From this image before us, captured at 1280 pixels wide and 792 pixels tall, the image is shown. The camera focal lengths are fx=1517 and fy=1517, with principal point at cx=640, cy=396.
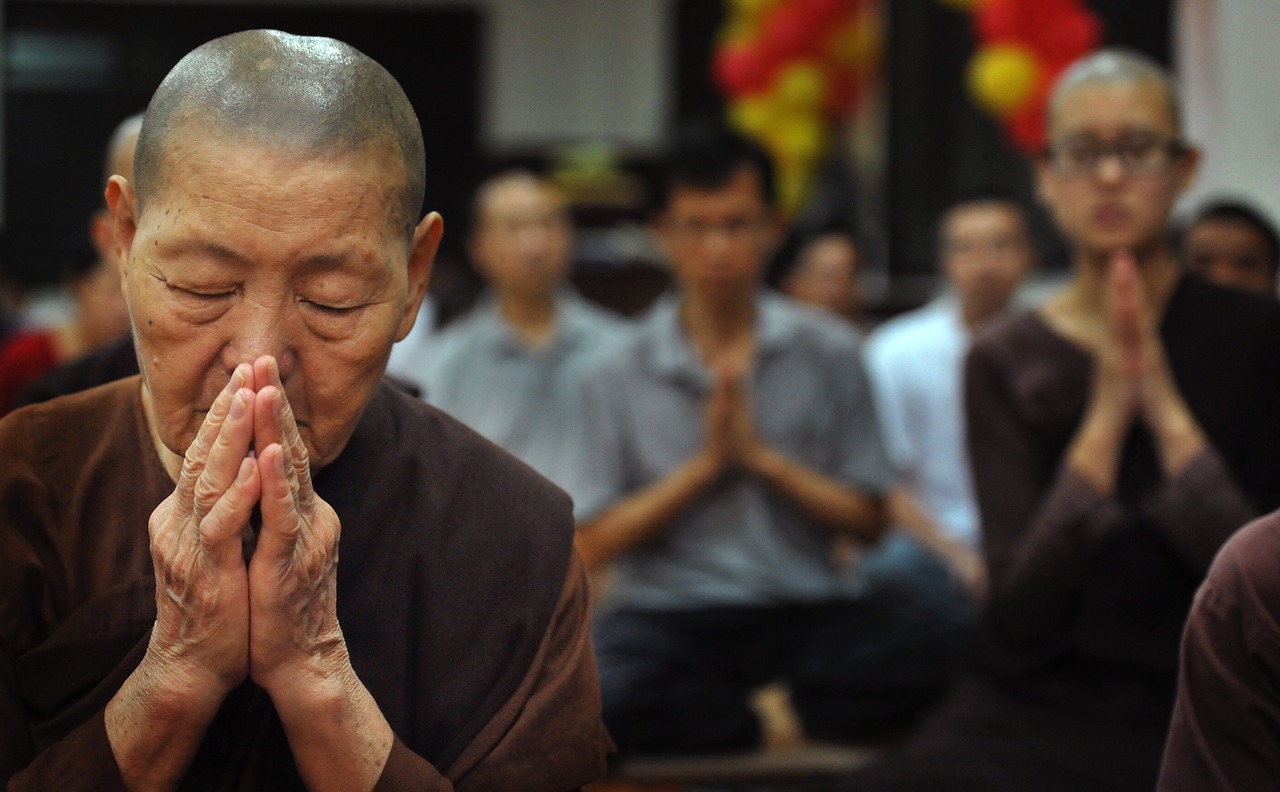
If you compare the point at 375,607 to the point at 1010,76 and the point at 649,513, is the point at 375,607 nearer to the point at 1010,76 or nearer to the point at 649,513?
the point at 649,513

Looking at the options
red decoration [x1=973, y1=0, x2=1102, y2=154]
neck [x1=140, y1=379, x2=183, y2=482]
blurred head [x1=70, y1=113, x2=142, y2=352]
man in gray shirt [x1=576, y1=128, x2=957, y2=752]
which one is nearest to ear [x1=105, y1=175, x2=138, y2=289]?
neck [x1=140, y1=379, x2=183, y2=482]

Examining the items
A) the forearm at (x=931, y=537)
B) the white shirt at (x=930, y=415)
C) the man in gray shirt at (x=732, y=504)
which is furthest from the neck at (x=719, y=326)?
the white shirt at (x=930, y=415)

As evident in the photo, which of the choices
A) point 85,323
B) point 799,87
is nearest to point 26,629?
point 85,323

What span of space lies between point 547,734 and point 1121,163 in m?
1.54

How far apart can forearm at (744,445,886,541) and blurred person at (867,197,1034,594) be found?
848 millimetres

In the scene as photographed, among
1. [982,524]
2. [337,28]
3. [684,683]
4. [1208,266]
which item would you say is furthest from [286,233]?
[337,28]

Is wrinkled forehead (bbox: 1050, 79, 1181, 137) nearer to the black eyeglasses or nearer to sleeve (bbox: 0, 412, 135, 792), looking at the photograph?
the black eyeglasses

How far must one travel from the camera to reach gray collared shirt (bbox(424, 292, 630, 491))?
4.21 m

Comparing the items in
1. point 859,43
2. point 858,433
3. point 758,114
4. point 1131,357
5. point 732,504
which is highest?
point 859,43

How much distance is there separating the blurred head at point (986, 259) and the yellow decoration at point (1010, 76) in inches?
24.4

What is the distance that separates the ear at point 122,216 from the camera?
131 cm

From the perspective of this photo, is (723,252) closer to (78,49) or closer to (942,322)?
(942,322)

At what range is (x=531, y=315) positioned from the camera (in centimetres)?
450

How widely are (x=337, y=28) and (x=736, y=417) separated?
23.9ft
